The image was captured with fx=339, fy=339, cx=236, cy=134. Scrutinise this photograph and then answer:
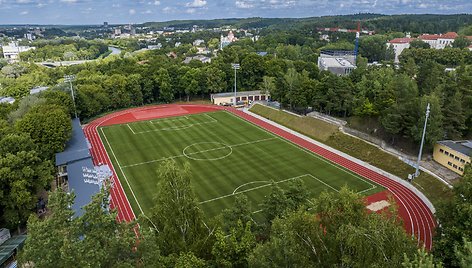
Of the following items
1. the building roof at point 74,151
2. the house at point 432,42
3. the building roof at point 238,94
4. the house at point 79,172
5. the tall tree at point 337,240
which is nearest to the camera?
the tall tree at point 337,240

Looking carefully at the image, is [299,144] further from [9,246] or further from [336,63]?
[336,63]

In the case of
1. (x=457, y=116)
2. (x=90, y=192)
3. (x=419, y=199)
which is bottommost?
(x=419, y=199)

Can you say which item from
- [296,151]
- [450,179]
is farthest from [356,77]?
[450,179]

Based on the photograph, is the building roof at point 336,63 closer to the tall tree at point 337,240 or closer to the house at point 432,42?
the house at point 432,42

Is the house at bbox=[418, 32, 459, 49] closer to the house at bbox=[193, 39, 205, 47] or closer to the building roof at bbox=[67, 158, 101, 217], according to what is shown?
the house at bbox=[193, 39, 205, 47]

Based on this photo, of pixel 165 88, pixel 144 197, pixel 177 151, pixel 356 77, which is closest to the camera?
pixel 144 197

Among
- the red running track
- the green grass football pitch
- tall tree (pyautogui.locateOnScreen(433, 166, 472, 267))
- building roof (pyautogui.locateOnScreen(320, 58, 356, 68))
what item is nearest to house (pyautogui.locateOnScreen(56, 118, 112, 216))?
the red running track

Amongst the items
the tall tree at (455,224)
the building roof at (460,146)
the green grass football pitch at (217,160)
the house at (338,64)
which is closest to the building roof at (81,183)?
the green grass football pitch at (217,160)

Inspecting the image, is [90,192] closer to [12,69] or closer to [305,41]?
[12,69]
